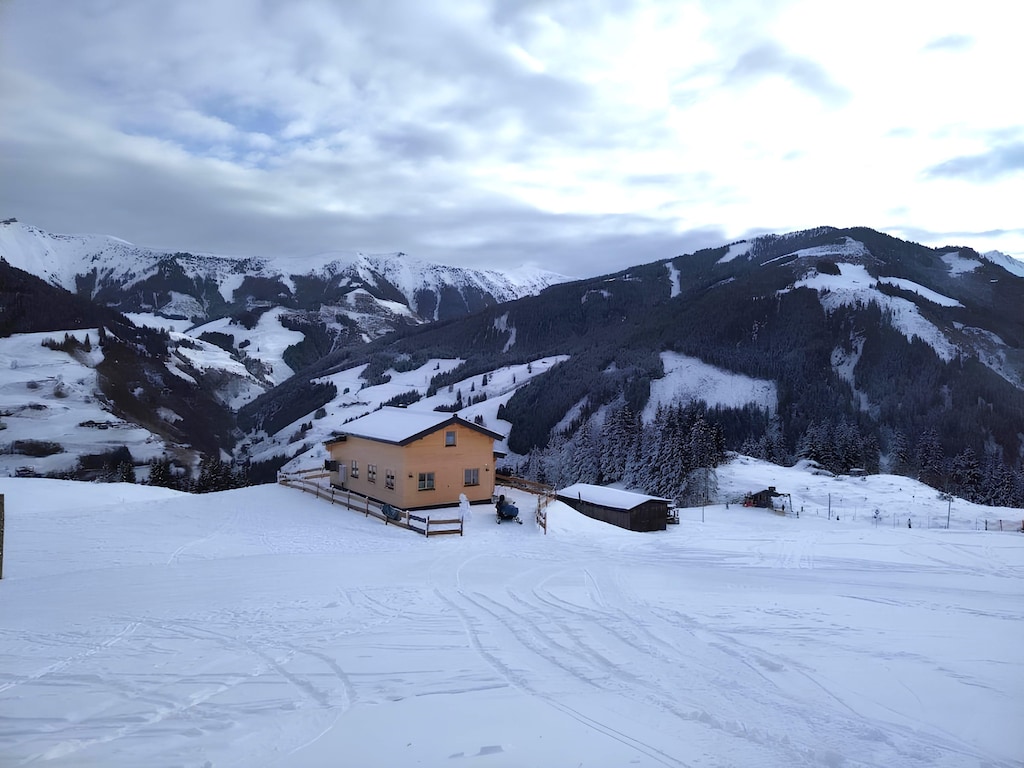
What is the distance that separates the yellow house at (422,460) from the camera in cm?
2417

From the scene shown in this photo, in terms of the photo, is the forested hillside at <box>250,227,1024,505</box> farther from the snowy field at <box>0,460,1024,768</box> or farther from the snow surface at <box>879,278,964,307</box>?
the snowy field at <box>0,460,1024,768</box>

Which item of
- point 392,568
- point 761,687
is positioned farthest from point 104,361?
point 761,687

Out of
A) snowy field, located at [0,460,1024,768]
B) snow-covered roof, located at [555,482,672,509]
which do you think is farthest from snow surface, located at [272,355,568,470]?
snowy field, located at [0,460,1024,768]

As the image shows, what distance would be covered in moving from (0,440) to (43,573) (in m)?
87.3

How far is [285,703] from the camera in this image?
7.02m

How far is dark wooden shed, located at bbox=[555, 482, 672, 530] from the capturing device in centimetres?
3212

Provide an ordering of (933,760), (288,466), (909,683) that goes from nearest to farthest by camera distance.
→ (933,760) → (909,683) → (288,466)

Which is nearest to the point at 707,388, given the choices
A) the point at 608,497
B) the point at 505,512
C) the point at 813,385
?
the point at 813,385

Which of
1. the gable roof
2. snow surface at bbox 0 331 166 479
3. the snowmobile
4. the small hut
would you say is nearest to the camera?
the snowmobile

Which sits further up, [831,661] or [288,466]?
[831,661]

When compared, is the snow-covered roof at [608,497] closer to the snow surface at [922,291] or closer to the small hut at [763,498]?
the small hut at [763,498]

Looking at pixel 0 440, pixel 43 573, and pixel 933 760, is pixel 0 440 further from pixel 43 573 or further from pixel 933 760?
pixel 933 760

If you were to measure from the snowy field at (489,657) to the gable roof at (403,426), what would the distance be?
6.60m

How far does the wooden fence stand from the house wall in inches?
33.8
